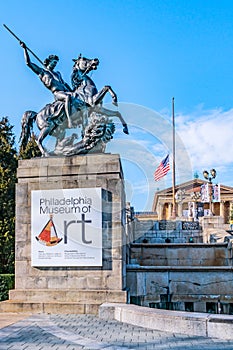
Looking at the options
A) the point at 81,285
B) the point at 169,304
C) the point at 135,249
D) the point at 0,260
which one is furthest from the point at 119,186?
the point at 0,260

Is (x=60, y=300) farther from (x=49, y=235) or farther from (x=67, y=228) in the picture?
(x=67, y=228)

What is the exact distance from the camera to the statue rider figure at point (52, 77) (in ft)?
42.4

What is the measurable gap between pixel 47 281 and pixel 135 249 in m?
7.31

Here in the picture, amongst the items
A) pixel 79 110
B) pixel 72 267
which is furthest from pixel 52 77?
pixel 72 267

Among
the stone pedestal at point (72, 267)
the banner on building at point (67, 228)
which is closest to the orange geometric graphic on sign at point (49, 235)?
the banner on building at point (67, 228)

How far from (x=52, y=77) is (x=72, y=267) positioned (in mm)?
5798

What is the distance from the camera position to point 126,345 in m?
6.97

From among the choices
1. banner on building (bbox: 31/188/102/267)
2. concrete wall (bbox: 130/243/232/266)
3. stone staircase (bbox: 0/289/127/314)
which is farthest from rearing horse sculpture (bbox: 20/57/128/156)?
concrete wall (bbox: 130/243/232/266)

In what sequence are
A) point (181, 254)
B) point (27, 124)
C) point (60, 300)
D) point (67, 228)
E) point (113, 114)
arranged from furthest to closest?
1. point (181, 254)
2. point (27, 124)
3. point (113, 114)
4. point (67, 228)
5. point (60, 300)

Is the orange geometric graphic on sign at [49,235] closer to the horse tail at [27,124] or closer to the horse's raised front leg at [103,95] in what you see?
the horse tail at [27,124]

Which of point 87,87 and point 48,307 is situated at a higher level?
point 87,87

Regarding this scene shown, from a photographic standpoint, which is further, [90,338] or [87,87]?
[87,87]

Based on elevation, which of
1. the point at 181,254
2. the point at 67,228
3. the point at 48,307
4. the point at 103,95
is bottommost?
A: the point at 48,307

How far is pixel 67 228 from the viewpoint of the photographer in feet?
38.4
